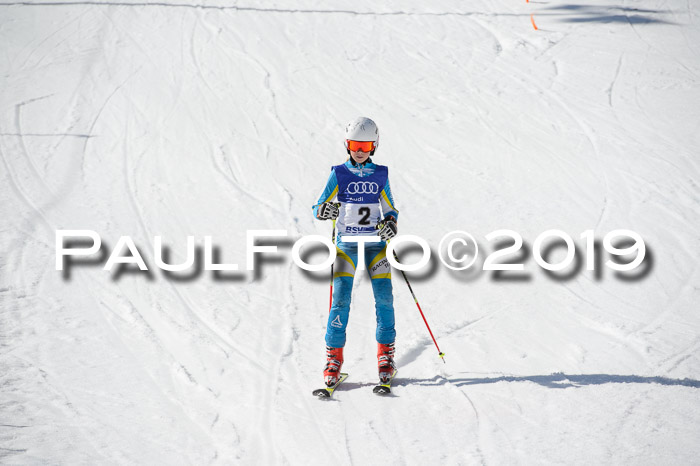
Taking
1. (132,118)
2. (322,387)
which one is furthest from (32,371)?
(132,118)

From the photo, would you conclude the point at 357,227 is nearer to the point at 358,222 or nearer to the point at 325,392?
the point at 358,222

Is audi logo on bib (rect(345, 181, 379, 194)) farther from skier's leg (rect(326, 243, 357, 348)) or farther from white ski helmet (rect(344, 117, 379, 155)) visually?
skier's leg (rect(326, 243, 357, 348))

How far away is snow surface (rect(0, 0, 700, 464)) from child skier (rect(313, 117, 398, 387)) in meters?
0.40

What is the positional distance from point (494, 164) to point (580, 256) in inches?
115

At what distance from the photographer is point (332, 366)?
5250 millimetres

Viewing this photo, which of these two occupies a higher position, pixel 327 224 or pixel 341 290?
pixel 327 224

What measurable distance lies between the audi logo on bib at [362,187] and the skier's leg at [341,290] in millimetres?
426

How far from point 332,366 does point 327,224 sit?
11.8 feet

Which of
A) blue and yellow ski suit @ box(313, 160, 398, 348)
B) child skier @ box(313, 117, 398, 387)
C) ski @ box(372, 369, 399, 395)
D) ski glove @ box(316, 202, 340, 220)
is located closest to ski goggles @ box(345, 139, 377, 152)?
child skier @ box(313, 117, 398, 387)

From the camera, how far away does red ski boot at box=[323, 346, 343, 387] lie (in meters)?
5.21

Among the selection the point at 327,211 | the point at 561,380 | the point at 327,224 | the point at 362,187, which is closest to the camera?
the point at 327,211

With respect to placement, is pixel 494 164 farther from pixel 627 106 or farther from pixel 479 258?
pixel 627 106

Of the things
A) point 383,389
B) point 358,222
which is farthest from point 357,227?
point 383,389

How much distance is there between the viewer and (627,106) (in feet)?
41.5
